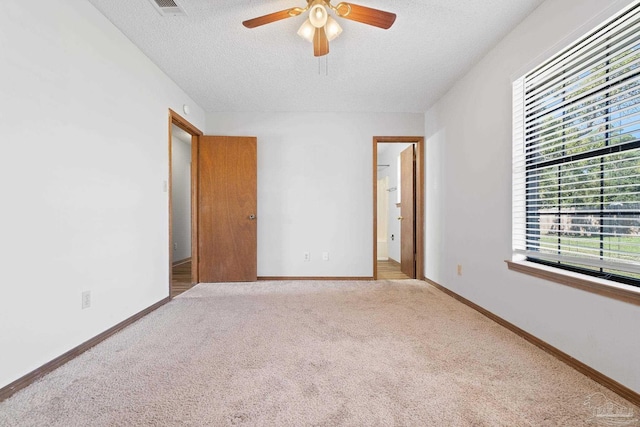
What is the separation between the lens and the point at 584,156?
1713mm

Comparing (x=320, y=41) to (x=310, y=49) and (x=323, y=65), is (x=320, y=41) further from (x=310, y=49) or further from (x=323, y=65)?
(x=323, y=65)

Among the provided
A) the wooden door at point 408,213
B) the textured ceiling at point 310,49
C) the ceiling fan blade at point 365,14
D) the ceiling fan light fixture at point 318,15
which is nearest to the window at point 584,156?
the textured ceiling at point 310,49

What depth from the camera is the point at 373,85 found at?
10.4 feet

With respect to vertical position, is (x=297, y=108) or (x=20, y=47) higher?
(x=297, y=108)

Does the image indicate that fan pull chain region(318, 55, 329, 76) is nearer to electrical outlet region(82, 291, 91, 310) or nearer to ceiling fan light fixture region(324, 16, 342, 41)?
ceiling fan light fixture region(324, 16, 342, 41)

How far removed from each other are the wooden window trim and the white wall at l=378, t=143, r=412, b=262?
10.4 feet

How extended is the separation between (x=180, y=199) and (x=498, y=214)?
5240 millimetres

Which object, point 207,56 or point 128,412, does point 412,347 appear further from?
point 207,56

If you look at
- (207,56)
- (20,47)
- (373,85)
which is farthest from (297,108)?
(20,47)

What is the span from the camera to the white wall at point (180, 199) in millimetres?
5273

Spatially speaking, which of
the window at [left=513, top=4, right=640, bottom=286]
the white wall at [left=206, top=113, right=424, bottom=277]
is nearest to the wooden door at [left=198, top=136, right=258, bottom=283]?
the white wall at [left=206, top=113, right=424, bottom=277]

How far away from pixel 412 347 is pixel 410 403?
0.62 m

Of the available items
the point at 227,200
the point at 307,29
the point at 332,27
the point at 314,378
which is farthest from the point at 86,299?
the point at 332,27

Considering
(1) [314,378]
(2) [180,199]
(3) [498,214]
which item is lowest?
(1) [314,378]
